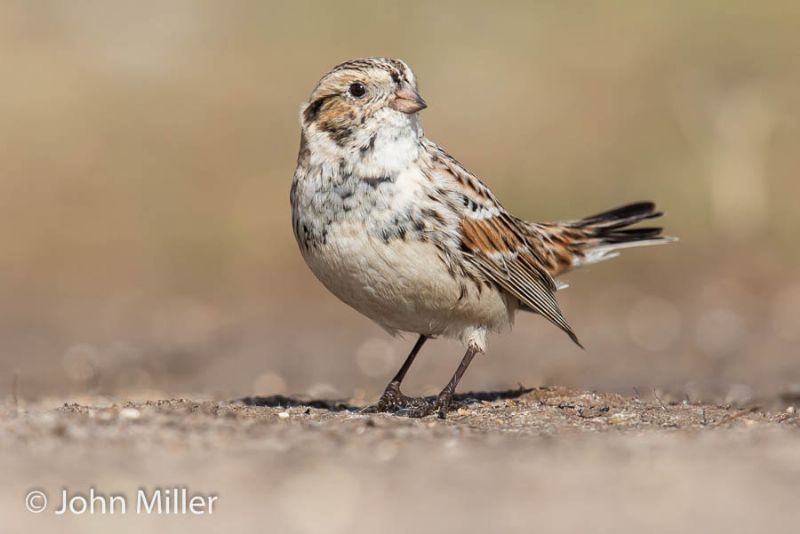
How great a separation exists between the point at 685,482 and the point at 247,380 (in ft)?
25.6

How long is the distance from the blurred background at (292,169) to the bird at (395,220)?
2.29 m

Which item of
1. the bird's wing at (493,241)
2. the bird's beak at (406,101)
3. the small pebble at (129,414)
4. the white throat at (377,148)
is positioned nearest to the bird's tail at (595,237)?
the bird's wing at (493,241)

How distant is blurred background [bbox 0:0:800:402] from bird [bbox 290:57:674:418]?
2.29m

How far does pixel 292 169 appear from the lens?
69.6 feet

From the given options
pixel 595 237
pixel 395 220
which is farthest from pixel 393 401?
pixel 595 237

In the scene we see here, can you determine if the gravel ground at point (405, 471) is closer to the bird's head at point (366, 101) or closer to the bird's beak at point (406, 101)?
the bird's head at point (366, 101)

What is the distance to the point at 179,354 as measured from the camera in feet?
48.6

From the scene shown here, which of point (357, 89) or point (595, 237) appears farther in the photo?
point (595, 237)

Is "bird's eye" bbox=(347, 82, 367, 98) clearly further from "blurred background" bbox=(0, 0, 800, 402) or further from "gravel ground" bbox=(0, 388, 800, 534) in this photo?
"blurred background" bbox=(0, 0, 800, 402)

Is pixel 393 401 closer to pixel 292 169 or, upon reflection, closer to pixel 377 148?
pixel 377 148

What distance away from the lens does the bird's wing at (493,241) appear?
360 inches

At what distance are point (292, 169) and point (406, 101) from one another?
12472 millimetres

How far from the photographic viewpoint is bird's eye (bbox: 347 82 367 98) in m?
8.93

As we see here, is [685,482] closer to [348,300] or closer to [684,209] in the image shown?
[348,300]
